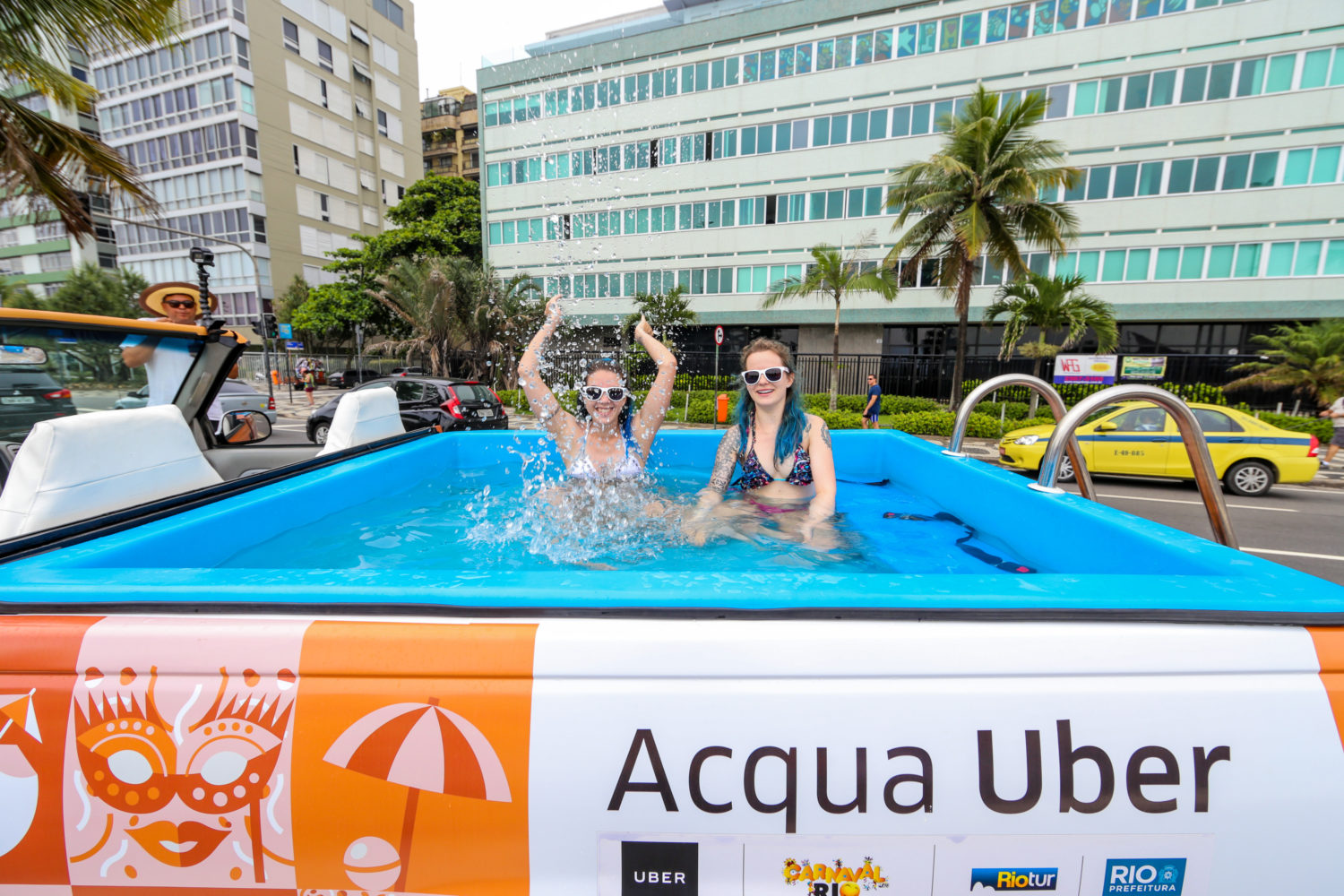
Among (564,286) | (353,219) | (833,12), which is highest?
(833,12)

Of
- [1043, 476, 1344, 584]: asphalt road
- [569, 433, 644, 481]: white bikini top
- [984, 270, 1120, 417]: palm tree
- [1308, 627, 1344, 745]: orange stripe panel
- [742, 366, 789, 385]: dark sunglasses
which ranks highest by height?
[984, 270, 1120, 417]: palm tree

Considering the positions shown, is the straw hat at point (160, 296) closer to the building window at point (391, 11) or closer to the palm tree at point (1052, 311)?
the palm tree at point (1052, 311)

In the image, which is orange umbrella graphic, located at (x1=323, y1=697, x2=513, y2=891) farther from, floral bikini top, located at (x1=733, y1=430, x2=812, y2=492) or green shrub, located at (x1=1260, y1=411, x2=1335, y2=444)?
green shrub, located at (x1=1260, y1=411, x2=1335, y2=444)

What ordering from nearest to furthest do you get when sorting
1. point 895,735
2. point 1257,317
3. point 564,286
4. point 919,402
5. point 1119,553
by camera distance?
point 895,735 → point 1119,553 → point 919,402 → point 1257,317 → point 564,286

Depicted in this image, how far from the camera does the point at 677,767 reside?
115 centimetres

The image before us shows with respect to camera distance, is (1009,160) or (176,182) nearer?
(1009,160)

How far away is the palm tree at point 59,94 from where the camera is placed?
5.29 metres

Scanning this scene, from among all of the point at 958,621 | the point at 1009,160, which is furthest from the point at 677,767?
the point at 1009,160

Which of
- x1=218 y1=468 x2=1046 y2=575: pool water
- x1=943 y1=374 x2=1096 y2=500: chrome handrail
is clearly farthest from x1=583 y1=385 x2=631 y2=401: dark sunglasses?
x1=943 y1=374 x2=1096 y2=500: chrome handrail

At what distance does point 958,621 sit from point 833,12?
28.6 meters

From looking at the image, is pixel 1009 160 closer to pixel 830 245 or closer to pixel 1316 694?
pixel 830 245

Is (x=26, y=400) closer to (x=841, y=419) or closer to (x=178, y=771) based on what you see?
(x=178, y=771)

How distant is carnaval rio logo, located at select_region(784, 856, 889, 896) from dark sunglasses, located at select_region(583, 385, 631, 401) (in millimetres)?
2956

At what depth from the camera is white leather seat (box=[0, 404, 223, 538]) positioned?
1.74 m
